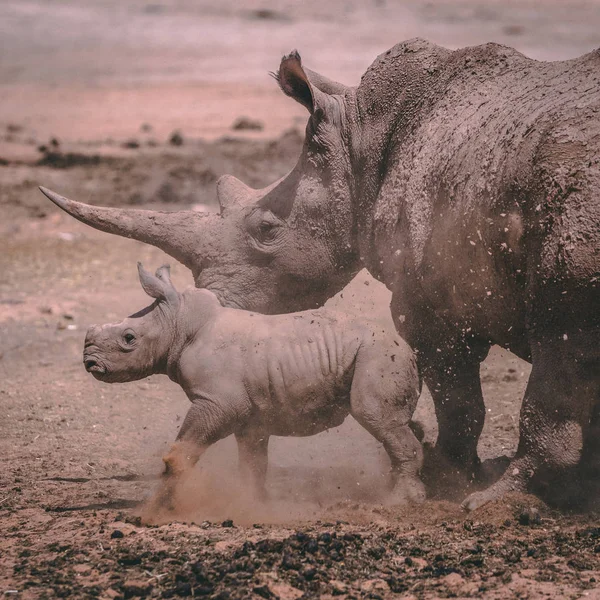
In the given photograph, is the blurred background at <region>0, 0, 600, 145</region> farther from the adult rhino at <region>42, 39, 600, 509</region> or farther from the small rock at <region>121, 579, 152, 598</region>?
the small rock at <region>121, 579, 152, 598</region>

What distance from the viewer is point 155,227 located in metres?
6.54

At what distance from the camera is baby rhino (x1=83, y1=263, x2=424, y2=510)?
5812 millimetres

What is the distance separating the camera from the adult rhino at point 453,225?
522 cm

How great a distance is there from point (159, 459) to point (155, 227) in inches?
57.5

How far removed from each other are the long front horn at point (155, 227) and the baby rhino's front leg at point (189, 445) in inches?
43.3

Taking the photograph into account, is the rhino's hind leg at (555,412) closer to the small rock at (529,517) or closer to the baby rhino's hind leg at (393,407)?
the small rock at (529,517)

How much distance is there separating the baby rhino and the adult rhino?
43 cm

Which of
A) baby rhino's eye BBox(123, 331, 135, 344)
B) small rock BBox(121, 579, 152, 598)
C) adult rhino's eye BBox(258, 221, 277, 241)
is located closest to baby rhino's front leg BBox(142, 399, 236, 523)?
baby rhino's eye BBox(123, 331, 135, 344)

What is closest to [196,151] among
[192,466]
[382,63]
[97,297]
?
[97,297]

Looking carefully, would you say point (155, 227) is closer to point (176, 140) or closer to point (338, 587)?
point (338, 587)

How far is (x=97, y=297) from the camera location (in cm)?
1074

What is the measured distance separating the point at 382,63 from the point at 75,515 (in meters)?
2.98

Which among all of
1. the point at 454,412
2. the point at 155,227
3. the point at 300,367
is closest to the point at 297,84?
the point at 155,227

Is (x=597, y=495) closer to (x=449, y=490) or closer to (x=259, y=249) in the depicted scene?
(x=449, y=490)
